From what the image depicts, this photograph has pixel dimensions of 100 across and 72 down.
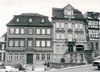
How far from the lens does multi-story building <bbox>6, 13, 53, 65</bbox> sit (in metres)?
52.2

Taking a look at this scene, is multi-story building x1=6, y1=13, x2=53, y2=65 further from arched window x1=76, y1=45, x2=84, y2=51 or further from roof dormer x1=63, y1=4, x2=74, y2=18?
arched window x1=76, y1=45, x2=84, y2=51

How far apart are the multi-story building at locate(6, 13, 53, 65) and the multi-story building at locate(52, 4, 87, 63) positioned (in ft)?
5.75

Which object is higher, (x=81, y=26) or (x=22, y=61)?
(x=81, y=26)

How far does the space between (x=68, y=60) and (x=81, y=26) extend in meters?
9.72

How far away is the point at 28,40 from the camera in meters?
53.2

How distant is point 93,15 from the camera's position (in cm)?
5709

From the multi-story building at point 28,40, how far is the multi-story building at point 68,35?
1.75 m

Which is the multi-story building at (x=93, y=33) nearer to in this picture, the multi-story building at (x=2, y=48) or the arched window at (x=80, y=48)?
the arched window at (x=80, y=48)

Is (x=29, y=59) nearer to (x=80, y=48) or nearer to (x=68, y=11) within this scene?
(x=80, y=48)

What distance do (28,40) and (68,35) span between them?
401 inches

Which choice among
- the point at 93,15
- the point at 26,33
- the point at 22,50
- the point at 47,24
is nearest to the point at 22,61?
the point at 22,50

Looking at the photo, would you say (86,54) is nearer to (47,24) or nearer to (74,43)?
(74,43)

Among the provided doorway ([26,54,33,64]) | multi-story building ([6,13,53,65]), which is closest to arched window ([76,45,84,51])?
multi-story building ([6,13,53,65])

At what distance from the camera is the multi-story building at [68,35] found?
52.5 meters
